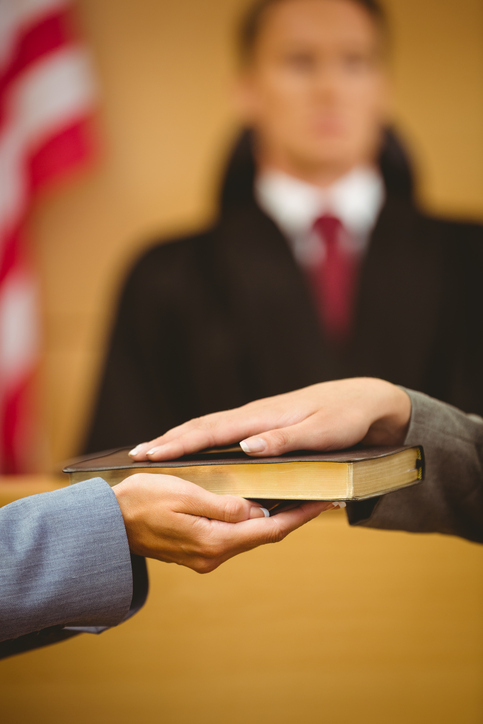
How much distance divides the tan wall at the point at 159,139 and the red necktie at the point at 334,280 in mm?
359

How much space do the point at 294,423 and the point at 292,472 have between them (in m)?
0.06

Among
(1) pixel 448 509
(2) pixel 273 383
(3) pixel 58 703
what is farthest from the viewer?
(2) pixel 273 383

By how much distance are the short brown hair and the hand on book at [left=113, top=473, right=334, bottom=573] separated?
1.46 m

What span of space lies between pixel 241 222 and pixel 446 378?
0.61 metres

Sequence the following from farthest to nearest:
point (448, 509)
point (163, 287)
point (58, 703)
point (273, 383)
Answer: point (163, 287) → point (273, 383) → point (58, 703) → point (448, 509)

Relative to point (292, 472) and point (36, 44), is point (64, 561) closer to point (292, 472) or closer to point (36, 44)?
point (292, 472)

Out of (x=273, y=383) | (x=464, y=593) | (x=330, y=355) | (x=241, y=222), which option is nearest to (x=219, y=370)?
(x=273, y=383)

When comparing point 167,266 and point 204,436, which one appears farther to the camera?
point 167,266

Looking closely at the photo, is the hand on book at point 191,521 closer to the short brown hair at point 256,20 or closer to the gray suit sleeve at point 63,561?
the gray suit sleeve at point 63,561

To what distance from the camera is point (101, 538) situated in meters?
0.45

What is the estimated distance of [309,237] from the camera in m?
1.54

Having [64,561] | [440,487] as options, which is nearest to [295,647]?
[440,487]

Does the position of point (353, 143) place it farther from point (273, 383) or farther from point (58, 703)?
point (58, 703)

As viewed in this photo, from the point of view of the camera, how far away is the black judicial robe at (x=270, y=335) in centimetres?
141
